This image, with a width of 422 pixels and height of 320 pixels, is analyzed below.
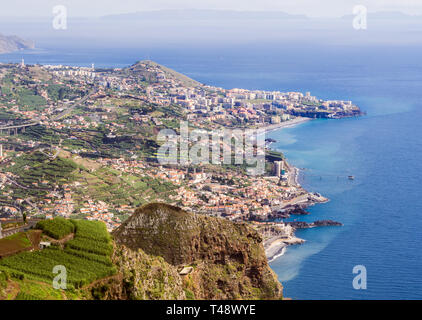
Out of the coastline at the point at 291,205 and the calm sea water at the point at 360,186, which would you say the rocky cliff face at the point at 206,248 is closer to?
the calm sea water at the point at 360,186

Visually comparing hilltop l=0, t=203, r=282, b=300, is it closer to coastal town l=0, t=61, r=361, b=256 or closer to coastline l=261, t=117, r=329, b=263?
coastal town l=0, t=61, r=361, b=256

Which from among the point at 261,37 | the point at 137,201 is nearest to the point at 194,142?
the point at 137,201

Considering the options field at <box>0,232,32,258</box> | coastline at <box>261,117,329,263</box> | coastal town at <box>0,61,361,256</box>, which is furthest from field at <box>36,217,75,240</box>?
coastline at <box>261,117,329,263</box>

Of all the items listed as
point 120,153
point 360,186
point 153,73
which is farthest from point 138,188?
point 153,73

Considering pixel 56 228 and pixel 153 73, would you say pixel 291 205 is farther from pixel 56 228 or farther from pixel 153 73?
pixel 153 73

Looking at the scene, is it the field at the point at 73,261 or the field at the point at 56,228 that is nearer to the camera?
the field at the point at 73,261

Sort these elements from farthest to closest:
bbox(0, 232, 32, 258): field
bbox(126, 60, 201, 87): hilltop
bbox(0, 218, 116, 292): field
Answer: bbox(126, 60, 201, 87): hilltop, bbox(0, 232, 32, 258): field, bbox(0, 218, 116, 292): field

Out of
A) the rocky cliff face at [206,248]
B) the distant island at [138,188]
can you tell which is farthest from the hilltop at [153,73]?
the rocky cliff face at [206,248]
